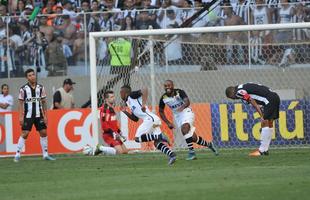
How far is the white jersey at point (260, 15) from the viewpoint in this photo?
23891mm

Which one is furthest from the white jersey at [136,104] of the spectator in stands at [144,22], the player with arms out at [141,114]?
the spectator in stands at [144,22]

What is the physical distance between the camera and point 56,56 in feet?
83.5

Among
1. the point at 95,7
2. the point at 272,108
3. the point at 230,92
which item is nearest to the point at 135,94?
the point at 230,92

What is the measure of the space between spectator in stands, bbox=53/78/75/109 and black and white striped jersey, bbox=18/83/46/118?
10.3ft

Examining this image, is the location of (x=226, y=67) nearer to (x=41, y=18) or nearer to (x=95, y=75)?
(x=95, y=75)

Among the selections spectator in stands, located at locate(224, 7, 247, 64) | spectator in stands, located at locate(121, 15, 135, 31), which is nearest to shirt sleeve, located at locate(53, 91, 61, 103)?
spectator in stands, located at locate(121, 15, 135, 31)

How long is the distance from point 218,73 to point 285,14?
2.30 meters

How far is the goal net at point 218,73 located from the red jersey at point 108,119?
1.29 ft

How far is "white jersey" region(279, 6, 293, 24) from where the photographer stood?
23.7 metres

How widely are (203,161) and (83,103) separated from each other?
8.21 metres

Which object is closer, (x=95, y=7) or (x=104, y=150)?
(x=104, y=150)

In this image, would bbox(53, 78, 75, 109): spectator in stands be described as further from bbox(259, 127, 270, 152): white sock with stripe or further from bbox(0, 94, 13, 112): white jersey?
bbox(259, 127, 270, 152): white sock with stripe

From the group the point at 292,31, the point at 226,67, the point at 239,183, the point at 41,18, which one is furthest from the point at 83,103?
the point at 239,183

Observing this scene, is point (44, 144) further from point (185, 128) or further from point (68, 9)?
point (68, 9)
